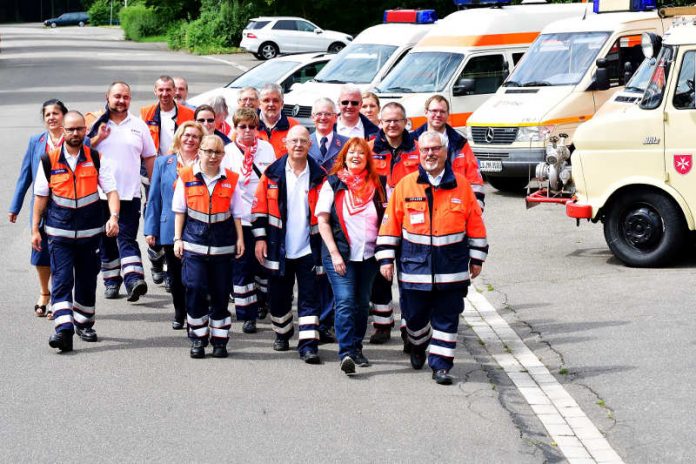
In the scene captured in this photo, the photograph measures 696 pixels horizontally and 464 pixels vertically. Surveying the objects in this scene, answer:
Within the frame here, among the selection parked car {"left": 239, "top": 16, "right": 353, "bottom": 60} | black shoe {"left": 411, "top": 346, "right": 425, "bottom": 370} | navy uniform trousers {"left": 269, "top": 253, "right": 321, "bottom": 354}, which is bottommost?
parked car {"left": 239, "top": 16, "right": 353, "bottom": 60}

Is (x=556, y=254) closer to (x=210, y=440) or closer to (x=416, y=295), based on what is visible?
(x=416, y=295)

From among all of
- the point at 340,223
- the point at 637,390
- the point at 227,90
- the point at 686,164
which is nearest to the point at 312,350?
the point at 340,223

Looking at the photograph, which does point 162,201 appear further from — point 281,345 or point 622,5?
point 622,5

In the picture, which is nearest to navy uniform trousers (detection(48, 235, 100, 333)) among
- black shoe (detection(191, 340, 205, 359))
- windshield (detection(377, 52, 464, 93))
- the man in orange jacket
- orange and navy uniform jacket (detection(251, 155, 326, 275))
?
black shoe (detection(191, 340, 205, 359))

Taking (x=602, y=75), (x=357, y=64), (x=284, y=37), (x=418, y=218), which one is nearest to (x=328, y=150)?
(x=418, y=218)

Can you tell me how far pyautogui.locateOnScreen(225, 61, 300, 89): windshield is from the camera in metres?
23.3

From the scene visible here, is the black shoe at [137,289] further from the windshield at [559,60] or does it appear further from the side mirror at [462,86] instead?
the side mirror at [462,86]

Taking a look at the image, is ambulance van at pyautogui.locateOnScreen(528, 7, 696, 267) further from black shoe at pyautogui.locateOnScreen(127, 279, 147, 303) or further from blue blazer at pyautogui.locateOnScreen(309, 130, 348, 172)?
black shoe at pyautogui.locateOnScreen(127, 279, 147, 303)

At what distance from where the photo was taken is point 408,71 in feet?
64.4

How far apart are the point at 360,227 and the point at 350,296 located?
1.57 ft

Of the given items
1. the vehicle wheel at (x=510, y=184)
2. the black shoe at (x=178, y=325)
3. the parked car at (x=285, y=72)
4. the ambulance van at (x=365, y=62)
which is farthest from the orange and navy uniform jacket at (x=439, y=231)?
the parked car at (x=285, y=72)

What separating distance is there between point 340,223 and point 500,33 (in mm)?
11524

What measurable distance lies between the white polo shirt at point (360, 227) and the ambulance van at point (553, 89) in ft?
26.6

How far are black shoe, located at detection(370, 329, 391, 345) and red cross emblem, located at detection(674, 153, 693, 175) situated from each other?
3984 mm
